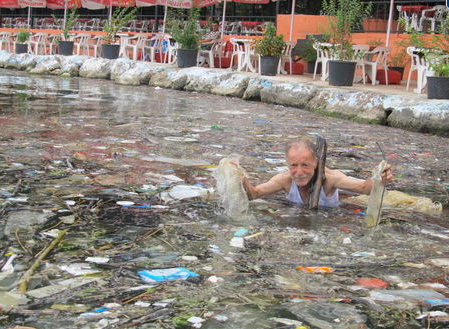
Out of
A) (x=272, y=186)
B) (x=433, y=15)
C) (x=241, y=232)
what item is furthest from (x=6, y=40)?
(x=241, y=232)

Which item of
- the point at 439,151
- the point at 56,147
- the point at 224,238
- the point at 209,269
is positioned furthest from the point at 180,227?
the point at 439,151

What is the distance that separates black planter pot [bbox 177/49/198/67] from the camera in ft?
51.0

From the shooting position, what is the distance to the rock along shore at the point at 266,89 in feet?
28.6

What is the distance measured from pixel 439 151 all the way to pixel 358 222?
140 inches

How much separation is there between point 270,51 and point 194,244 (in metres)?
10.8

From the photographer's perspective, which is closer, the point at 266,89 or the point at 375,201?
the point at 375,201

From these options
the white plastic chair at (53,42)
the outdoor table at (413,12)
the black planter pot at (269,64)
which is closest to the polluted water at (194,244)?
the black planter pot at (269,64)

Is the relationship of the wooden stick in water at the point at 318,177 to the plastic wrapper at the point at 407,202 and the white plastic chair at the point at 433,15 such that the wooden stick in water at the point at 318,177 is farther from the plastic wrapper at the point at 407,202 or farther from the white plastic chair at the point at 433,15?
the white plastic chair at the point at 433,15

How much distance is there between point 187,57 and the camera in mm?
15617

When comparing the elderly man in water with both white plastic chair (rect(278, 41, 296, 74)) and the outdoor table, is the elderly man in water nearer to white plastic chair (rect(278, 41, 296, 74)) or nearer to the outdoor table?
white plastic chair (rect(278, 41, 296, 74))

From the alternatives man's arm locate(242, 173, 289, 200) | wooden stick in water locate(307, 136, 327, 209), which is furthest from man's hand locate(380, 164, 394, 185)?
man's arm locate(242, 173, 289, 200)

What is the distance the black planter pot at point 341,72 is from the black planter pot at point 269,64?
2.27m

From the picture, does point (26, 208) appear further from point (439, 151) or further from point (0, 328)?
point (439, 151)

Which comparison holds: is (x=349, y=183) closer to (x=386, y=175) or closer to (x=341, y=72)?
(x=386, y=175)
